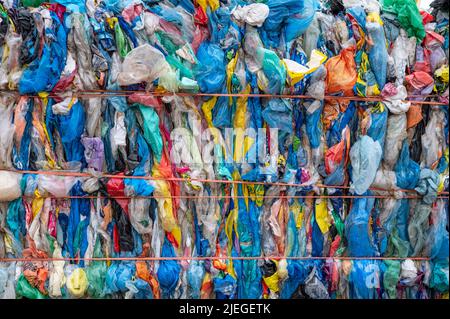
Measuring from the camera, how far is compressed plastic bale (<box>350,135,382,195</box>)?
3.33 m

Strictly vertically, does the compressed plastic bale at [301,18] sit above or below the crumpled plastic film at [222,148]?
above

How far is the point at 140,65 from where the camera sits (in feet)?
10.3

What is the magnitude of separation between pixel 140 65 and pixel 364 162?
1490 millimetres

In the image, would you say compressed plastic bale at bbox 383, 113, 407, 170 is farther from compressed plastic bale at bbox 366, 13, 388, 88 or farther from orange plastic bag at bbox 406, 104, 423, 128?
compressed plastic bale at bbox 366, 13, 388, 88

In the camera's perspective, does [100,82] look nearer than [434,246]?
Yes

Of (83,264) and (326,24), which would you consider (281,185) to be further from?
(83,264)

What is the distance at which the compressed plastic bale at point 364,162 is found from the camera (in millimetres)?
3326

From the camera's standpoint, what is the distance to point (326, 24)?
11.0 ft

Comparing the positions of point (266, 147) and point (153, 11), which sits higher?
point (153, 11)

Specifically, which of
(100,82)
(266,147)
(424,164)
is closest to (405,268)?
(424,164)

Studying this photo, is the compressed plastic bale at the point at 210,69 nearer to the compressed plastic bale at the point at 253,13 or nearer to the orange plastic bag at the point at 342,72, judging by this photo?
the compressed plastic bale at the point at 253,13

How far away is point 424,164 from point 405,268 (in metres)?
0.68

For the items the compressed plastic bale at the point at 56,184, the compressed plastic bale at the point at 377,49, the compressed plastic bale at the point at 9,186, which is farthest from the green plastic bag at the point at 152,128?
the compressed plastic bale at the point at 377,49

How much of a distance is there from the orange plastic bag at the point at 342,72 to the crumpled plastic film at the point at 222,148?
10 millimetres
